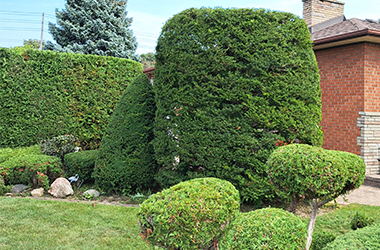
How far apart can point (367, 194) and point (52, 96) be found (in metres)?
9.32

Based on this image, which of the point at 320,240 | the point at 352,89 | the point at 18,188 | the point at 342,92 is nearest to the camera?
the point at 320,240

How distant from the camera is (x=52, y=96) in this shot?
909cm

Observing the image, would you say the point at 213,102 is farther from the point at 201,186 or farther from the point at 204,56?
the point at 201,186

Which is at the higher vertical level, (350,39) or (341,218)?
(350,39)

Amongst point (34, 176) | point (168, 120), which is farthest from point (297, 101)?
point (34, 176)

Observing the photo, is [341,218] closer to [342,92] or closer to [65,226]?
[65,226]

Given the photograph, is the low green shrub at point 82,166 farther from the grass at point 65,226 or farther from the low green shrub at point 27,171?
the grass at point 65,226

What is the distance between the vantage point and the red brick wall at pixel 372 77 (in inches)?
319

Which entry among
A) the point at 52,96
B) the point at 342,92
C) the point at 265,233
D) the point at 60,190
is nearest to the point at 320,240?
the point at 265,233

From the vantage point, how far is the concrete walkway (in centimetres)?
594

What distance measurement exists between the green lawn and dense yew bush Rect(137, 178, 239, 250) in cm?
141

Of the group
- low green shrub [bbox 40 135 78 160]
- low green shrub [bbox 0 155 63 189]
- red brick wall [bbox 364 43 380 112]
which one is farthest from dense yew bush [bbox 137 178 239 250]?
red brick wall [bbox 364 43 380 112]

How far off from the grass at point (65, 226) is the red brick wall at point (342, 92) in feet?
22.7

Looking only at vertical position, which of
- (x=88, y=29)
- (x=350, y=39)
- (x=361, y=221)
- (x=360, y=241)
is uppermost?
(x=88, y=29)
